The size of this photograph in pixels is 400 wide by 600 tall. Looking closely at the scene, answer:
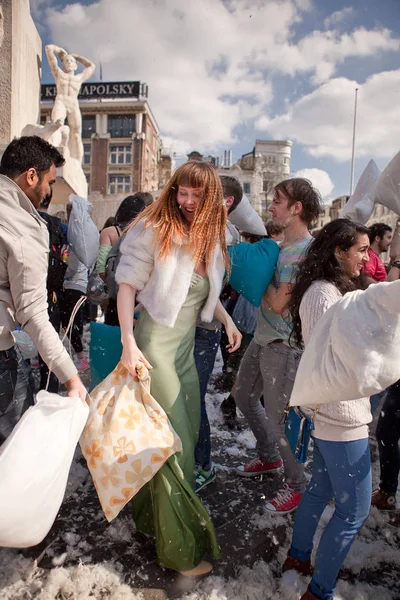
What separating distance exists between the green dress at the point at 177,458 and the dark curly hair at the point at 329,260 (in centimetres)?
54

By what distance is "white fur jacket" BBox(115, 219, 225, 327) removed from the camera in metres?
2.00

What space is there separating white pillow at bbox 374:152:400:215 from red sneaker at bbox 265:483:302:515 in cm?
212

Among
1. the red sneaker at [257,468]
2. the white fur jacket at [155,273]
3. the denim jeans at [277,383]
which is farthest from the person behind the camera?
the red sneaker at [257,468]

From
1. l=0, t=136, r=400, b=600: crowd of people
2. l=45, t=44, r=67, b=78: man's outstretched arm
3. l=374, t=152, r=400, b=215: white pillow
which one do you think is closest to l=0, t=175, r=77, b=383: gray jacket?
l=0, t=136, r=400, b=600: crowd of people

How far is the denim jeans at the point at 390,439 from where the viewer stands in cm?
249

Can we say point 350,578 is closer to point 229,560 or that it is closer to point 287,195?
point 229,560

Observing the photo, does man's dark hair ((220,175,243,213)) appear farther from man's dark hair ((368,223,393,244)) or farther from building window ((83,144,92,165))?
building window ((83,144,92,165))

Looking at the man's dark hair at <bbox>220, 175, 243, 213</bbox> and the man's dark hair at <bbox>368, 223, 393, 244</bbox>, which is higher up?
the man's dark hair at <bbox>220, 175, 243, 213</bbox>

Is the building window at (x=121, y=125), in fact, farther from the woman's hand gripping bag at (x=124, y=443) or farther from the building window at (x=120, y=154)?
the woman's hand gripping bag at (x=124, y=443)

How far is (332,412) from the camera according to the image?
5.41 feet

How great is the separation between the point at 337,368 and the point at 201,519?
110 cm

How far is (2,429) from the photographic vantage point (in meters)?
1.76

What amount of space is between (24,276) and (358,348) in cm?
130

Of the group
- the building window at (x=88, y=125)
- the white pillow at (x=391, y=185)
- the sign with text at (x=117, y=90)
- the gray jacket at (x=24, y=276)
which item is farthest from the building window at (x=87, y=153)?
the gray jacket at (x=24, y=276)
